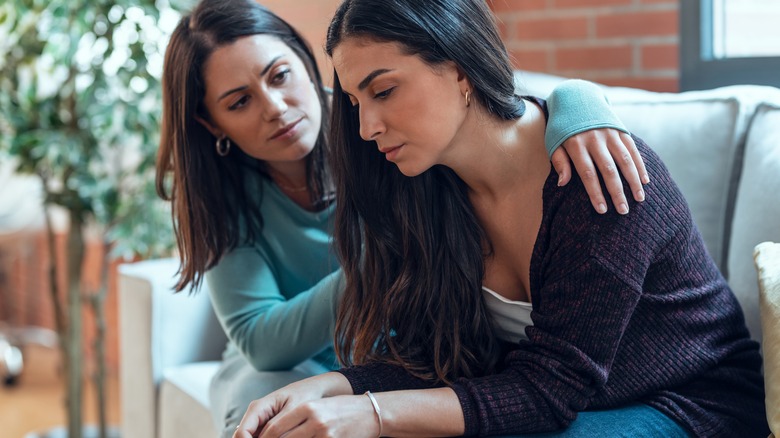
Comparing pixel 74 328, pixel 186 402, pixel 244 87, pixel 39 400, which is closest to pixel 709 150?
pixel 244 87

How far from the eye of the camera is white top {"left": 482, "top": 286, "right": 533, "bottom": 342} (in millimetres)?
1318

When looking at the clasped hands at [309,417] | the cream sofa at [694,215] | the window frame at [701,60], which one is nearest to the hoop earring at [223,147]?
the cream sofa at [694,215]

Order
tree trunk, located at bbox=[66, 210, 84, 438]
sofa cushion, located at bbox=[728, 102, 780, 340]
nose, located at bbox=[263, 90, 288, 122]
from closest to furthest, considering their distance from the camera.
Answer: sofa cushion, located at bbox=[728, 102, 780, 340] < nose, located at bbox=[263, 90, 288, 122] < tree trunk, located at bbox=[66, 210, 84, 438]

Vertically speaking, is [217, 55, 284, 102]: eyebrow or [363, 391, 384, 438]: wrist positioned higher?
[217, 55, 284, 102]: eyebrow

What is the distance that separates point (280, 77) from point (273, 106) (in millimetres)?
70

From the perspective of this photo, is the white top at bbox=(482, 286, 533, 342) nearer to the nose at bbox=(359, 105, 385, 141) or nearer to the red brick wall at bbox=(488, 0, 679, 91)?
the nose at bbox=(359, 105, 385, 141)

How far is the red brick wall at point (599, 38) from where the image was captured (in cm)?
219

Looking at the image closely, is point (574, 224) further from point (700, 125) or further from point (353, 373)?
point (700, 125)

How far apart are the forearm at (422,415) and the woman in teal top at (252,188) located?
0.33 meters

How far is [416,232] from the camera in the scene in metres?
1.35

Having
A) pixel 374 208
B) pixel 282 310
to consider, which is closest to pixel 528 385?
pixel 374 208

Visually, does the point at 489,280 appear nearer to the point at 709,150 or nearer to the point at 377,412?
the point at 377,412

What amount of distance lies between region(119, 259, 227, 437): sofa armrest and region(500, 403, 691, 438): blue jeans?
108 centimetres

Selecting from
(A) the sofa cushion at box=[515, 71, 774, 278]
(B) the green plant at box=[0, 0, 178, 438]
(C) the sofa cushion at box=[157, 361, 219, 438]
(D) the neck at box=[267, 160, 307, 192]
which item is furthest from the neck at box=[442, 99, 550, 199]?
(B) the green plant at box=[0, 0, 178, 438]
